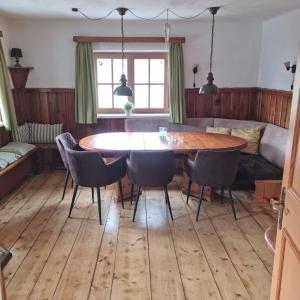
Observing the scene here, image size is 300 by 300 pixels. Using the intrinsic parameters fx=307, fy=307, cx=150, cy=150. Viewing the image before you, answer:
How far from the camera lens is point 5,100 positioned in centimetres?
435

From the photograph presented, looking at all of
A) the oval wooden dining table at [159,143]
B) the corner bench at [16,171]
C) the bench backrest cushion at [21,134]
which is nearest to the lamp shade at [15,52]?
the bench backrest cushion at [21,134]

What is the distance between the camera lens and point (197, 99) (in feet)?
17.5

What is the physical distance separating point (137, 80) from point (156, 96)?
17.1 inches

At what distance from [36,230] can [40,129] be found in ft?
7.85

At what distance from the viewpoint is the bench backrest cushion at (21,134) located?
4.73 metres

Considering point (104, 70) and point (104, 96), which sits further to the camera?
point (104, 96)

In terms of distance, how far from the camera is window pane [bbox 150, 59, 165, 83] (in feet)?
17.3

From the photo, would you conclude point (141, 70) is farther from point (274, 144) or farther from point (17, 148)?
point (274, 144)

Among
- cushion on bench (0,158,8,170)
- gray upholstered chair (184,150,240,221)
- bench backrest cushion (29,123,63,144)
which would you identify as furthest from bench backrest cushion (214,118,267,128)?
cushion on bench (0,158,8,170)

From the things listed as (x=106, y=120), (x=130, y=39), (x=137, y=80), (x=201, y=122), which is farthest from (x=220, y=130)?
(x=130, y=39)

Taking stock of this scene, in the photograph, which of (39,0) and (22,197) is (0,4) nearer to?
(39,0)

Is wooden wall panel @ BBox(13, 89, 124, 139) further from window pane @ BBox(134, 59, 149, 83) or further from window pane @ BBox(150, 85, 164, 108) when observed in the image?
window pane @ BBox(134, 59, 149, 83)

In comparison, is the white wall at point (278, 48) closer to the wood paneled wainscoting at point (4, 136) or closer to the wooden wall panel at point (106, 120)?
the wooden wall panel at point (106, 120)

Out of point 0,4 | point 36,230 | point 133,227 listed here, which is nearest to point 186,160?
point 133,227
